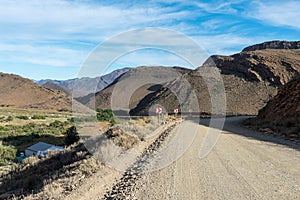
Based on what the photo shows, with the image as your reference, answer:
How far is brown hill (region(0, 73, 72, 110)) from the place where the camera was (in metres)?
115

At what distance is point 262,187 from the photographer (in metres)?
7.55

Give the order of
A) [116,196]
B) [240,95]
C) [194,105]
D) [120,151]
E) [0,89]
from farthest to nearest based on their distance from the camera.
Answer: [0,89]
[240,95]
[194,105]
[120,151]
[116,196]

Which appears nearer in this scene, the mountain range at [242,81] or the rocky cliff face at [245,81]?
the rocky cliff face at [245,81]

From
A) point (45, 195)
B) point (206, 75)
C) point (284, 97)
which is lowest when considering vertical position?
point (45, 195)

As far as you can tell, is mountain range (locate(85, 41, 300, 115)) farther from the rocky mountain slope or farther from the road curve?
the rocky mountain slope

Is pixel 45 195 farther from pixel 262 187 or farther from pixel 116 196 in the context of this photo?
pixel 262 187

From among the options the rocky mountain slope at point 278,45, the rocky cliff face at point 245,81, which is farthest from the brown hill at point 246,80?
the rocky mountain slope at point 278,45

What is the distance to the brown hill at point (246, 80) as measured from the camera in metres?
67.4

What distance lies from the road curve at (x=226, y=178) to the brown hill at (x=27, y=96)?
103 meters

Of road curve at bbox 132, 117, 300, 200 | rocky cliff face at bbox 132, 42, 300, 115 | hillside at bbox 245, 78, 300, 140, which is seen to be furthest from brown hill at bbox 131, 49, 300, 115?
road curve at bbox 132, 117, 300, 200

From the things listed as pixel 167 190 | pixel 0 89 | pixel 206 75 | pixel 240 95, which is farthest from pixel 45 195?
pixel 0 89

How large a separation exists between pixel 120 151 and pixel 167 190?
575 centimetres

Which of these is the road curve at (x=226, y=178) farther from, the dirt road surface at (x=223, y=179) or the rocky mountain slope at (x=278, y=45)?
the rocky mountain slope at (x=278, y=45)

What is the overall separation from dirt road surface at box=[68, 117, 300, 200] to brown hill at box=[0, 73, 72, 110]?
103547 millimetres
